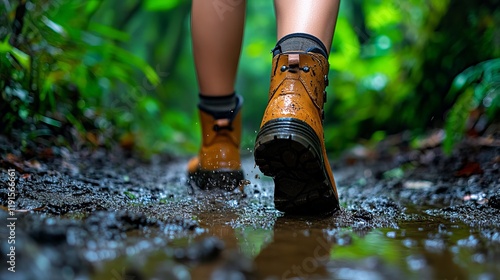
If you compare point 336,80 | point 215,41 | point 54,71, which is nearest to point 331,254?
point 215,41

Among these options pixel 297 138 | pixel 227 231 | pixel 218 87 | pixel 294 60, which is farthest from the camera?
pixel 218 87

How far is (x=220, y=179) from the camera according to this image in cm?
209

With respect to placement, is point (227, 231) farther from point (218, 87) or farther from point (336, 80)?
point (336, 80)

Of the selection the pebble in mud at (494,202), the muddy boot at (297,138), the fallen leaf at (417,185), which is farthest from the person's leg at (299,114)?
the fallen leaf at (417,185)

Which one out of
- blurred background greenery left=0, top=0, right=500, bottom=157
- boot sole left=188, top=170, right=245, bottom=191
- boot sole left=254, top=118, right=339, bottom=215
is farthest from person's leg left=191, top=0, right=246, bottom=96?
blurred background greenery left=0, top=0, right=500, bottom=157

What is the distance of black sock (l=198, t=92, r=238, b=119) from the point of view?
216cm

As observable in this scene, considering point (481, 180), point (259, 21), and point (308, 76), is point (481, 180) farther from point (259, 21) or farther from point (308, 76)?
point (259, 21)

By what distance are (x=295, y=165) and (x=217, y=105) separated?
0.80 meters

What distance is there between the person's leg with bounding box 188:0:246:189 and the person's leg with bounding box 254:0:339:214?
356 millimetres

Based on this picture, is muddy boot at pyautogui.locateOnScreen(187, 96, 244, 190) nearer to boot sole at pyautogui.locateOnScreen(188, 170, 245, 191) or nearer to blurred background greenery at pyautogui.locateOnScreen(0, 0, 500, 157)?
boot sole at pyautogui.locateOnScreen(188, 170, 245, 191)

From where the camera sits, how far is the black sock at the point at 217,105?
216 centimetres

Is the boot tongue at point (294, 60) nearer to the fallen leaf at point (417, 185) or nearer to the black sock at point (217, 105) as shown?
the black sock at point (217, 105)

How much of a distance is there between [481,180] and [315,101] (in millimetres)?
1051

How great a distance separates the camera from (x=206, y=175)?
83.5 inches
